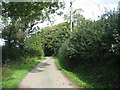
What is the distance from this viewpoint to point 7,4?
7.73m

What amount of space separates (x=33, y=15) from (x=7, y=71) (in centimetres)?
414

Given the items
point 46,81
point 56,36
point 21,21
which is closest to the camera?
point 46,81

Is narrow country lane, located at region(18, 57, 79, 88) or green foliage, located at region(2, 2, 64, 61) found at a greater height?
green foliage, located at region(2, 2, 64, 61)

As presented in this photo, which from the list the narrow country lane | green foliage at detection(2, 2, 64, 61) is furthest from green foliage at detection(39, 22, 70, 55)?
the narrow country lane

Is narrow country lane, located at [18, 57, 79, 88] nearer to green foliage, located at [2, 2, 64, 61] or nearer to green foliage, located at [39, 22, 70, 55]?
green foliage, located at [2, 2, 64, 61]

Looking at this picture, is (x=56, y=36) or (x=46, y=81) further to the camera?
(x=56, y=36)

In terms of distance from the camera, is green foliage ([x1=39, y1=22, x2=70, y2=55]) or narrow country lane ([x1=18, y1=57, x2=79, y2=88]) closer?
narrow country lane ([x1=18, y1=57, x2=79, y2=88])

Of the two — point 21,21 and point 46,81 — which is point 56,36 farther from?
point 46,81

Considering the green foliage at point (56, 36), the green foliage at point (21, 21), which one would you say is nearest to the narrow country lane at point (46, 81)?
the green foliage at point (21, 21)

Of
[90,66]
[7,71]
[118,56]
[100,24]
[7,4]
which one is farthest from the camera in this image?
[90,66]

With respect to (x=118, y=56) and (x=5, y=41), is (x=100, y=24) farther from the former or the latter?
(x=5, y=41)

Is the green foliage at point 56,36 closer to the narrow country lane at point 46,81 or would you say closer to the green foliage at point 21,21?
the green foliage at point 21,21

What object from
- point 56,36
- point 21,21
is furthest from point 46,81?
point 56,36

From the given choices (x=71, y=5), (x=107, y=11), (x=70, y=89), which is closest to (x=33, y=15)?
(x=107, y=11)
